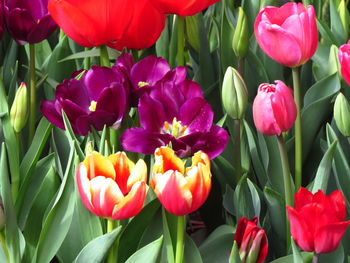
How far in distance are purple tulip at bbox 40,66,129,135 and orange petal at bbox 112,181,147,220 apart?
0.64ft

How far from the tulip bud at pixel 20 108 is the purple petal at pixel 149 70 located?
5.3 inches

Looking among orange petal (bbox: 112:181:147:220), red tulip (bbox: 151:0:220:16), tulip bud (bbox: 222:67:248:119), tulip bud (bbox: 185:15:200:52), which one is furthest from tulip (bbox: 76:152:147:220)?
tulip bud (bbox: 185:15:200:52)

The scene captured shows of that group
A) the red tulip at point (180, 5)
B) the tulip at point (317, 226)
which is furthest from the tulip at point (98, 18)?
the tulip at point (317, 226)

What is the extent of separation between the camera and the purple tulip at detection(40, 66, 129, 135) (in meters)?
0.87

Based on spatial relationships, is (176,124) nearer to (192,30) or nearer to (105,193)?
(105,193)

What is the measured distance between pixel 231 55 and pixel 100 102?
1.17 ft

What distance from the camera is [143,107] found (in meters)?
0.89

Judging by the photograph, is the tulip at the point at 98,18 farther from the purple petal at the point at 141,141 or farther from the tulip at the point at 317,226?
the tulip at the point at 317,226

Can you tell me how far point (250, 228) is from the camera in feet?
2.46

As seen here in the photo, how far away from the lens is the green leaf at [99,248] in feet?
2.36

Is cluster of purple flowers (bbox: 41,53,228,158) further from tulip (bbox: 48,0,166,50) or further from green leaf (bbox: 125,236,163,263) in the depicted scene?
green leaf (bbox: 125,236,163,263)

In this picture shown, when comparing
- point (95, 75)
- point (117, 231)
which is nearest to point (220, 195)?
point (95, 75)

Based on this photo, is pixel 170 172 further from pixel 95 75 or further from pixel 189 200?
pixel 95 75

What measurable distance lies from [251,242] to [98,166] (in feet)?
0.56
